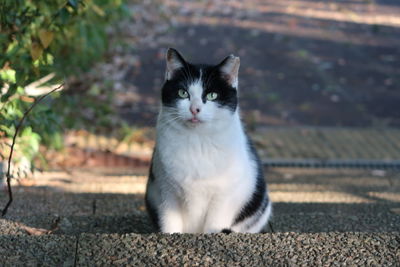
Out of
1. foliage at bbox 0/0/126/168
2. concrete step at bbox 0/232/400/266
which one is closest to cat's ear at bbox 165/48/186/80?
foliage at bbox 0/0/126/168

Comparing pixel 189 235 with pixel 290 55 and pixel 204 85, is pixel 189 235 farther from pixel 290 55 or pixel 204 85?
pixel 290 55

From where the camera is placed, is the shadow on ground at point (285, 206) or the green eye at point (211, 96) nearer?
the green eye at point (211, 96)

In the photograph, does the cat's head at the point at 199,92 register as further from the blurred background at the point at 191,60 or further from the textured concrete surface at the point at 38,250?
the textured concrete surface at the point at 38,250

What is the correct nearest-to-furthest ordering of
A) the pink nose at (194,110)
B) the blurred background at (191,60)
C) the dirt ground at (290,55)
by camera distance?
1. the pink nose at (194,110)
2. the blurred background at (191,60)
3. the dirt ground at (290,55)

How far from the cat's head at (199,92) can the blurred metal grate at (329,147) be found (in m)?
2.81

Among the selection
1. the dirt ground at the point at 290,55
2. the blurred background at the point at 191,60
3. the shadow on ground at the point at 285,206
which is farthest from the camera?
the dirt ground at the point at 290,55

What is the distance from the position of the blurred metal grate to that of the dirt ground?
307 mm

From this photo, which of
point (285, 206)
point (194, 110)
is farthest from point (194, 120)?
point (285, 206)

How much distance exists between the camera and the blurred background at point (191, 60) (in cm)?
371

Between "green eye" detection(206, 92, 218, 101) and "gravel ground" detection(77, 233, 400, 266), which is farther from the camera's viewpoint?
"green eye" detection(206, 92, 218, 101)

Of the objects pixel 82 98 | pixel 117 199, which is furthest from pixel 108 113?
pixel 117 199

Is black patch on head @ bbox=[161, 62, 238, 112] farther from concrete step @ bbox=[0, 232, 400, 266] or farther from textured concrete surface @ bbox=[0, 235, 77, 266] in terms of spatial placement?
textured concrete surface @ bbox=[0, 235, 77, 266]

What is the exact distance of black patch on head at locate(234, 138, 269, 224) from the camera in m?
3.07

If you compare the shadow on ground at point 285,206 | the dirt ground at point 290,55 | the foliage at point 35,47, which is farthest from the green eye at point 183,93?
the dirt ground at point 290,55
